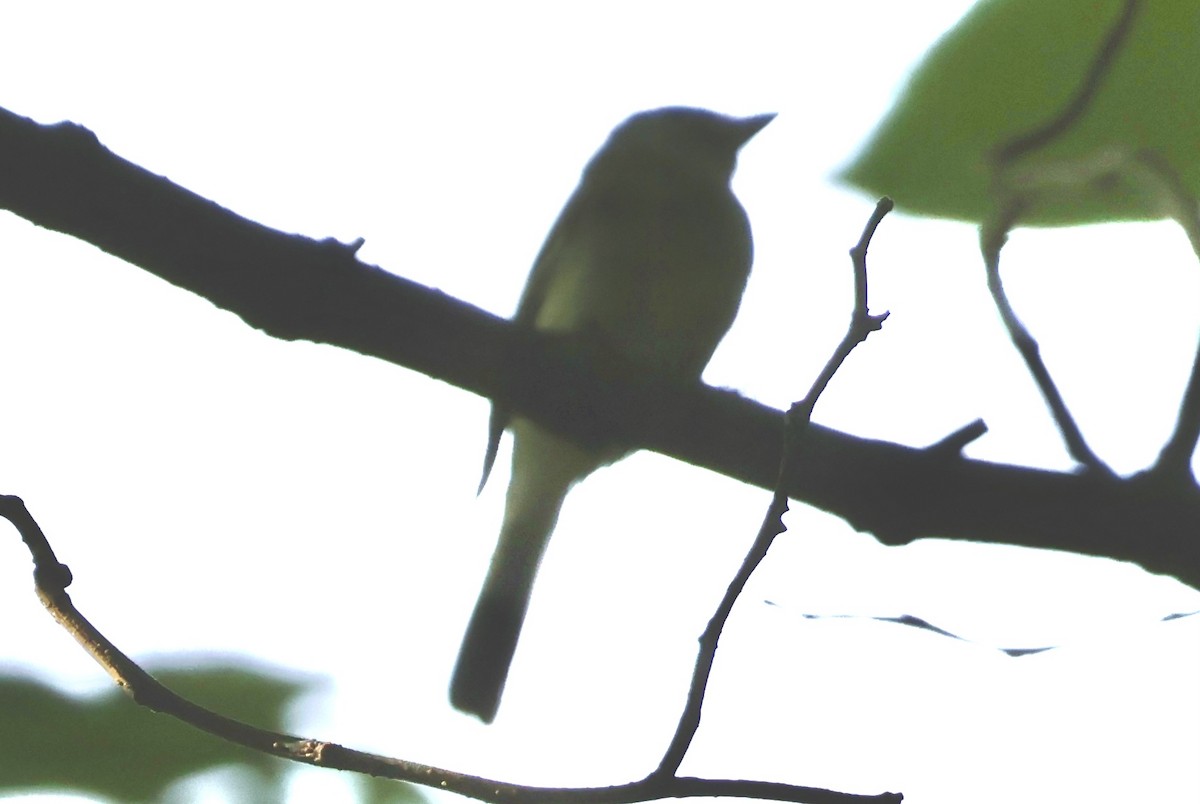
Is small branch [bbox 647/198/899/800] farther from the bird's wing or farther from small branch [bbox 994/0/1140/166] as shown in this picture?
the bird's wing

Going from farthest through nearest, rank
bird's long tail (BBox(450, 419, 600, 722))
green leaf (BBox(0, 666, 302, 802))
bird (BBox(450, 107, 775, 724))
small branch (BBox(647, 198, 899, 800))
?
1. bird (BBox(450, 107, 775, 724))
2. bird's long tail (BBox(450, 419, 600, 722))
3. small branch (BBox(647, 198, 899, 800))
4. green leaf (BBox(0, 666, 302, 802))

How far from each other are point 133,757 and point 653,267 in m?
2.64

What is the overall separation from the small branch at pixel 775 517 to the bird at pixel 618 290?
1927mm

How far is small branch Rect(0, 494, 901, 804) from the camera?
1181 mm

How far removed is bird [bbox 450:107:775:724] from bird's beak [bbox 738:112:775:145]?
1.89ft

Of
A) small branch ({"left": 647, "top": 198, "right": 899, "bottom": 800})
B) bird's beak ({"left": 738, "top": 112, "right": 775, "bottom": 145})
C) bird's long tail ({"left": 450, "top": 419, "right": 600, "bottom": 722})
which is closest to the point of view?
small branch ({"left": 647, "top": 198, "right": 899, "bottom": 800})

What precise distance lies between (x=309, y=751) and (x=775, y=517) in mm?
564

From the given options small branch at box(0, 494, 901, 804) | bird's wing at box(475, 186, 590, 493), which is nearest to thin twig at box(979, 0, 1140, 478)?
small branch at box(0, 494, 901, 804)

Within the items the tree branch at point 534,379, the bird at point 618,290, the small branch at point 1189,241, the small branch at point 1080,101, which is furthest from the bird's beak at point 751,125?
the small branch at point 1080,101

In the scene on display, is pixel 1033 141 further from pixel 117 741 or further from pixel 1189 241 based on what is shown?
pixel 117 741

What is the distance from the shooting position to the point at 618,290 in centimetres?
358

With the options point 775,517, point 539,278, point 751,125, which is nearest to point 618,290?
point 539,278

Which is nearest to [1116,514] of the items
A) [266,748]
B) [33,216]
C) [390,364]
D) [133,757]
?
[390,364]

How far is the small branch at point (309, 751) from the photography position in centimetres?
118
